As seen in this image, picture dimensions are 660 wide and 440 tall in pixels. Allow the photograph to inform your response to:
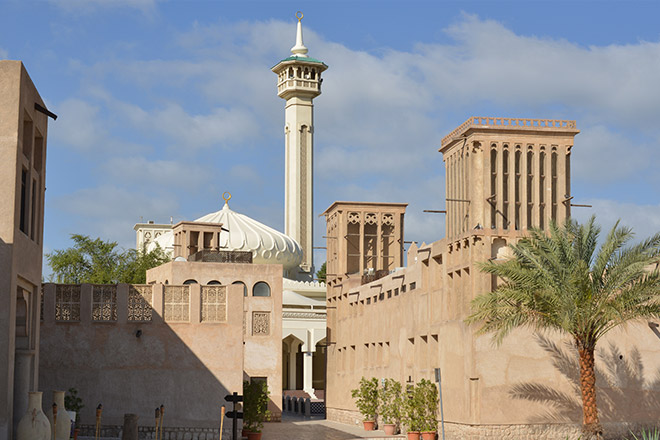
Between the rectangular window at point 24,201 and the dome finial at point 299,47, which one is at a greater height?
the dome finial at point 299,47

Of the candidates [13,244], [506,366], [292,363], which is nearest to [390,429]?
[506,366]

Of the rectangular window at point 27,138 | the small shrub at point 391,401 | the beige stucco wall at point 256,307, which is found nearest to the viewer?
the rectangular window at point 27,138

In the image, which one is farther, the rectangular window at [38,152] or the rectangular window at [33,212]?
the rectangular window at [38,152]

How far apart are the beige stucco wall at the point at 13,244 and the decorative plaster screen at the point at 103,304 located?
7439mm

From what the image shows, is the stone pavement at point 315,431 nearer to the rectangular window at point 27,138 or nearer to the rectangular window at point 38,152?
the rectangular window at point 38,152

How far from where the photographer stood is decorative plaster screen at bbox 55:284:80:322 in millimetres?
29547

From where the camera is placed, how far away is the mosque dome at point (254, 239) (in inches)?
2249

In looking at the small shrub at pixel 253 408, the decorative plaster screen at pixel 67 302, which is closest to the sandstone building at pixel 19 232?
the decorative plaster screen at pixel 67 302

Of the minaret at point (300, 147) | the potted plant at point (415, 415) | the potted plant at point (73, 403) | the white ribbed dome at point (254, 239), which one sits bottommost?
the potted plant at point (415, 415)

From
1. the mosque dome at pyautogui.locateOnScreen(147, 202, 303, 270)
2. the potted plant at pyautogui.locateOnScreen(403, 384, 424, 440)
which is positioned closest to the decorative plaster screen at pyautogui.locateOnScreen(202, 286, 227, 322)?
the potted plant at pyautogui.locateOnScreen(403, 384, 424, 440)

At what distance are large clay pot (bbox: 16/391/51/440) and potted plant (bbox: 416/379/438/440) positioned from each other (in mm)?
14106

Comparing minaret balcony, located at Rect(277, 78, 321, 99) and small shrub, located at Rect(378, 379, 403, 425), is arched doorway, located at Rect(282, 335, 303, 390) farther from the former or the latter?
minaret balcony, located at Rect(277, 78, 321, 99)

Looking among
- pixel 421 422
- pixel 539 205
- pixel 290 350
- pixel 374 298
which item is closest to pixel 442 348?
pixel 421 422

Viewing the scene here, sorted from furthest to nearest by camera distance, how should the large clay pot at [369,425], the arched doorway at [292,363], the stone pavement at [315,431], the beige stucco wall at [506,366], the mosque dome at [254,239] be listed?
the mosque dome at [254,239] < the arched doorway at [292,363] < the large clay pot at [369,425] < the stone pavement at [315,431] < the beige stucco wall at [506,366]
